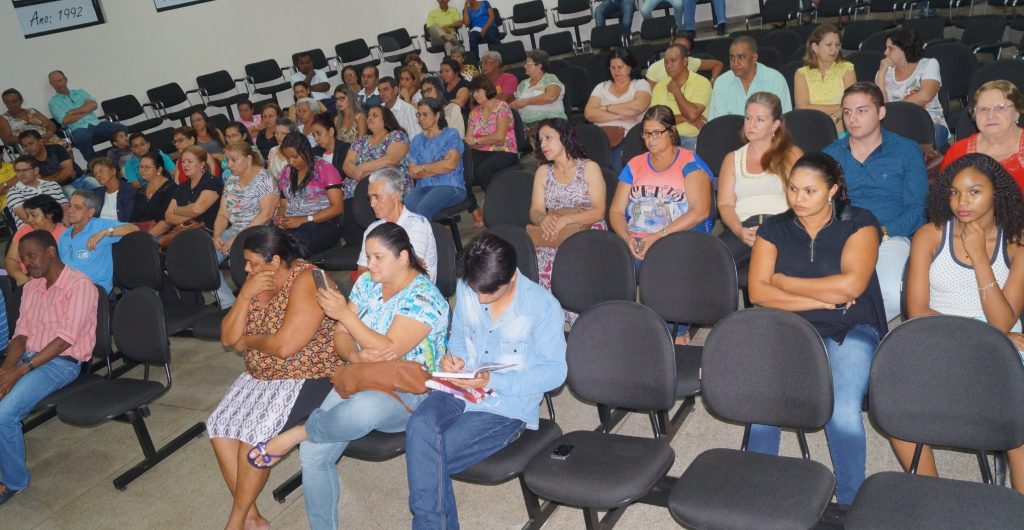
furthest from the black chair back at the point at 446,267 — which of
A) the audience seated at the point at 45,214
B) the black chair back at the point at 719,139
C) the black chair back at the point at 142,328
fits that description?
the audience seated at the point at 45,214

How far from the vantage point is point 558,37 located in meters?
11.0

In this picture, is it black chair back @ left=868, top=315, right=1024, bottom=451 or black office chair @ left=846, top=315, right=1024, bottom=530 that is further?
black chair back @ left=868, top=315, right=1024, bottom=451

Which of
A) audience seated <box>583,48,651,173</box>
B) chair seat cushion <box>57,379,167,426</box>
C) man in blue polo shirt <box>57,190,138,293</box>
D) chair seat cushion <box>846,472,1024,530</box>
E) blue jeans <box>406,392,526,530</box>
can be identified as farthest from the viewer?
audience seated <box>583,48,651,173</box>

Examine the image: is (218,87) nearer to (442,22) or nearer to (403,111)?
(442,22)

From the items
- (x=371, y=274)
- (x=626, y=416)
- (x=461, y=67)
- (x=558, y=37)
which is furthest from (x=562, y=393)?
(x=558, y=37)

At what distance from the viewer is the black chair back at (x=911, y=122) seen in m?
4.31

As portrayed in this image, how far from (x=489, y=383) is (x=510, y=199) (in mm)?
2050

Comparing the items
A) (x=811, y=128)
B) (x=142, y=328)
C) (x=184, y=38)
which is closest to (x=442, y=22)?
(x=184, y=38)

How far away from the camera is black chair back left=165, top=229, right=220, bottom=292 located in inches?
191

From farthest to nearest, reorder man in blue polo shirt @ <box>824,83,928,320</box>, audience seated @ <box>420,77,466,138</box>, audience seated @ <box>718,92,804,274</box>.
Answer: audience seated @ <box>420,77,466,138</box>
audience seated @ <box>718,92,804,274</box>
man in blue polo shirt @ <box>824,83,928,320</box>

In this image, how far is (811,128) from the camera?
460 cm

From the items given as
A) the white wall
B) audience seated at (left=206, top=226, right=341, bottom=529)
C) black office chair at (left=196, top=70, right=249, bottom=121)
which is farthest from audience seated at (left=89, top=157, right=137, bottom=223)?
the white wall

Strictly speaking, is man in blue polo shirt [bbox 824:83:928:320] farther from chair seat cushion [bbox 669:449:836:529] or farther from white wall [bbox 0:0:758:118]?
white wall [bbox 0:0:758:118]

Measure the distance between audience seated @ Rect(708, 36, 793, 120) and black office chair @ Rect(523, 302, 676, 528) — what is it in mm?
2809
